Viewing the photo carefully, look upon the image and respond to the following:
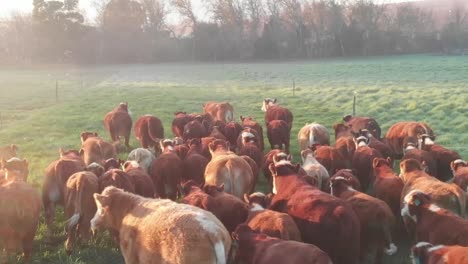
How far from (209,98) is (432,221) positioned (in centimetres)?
2361

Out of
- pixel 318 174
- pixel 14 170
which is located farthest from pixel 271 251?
pixel 14 170

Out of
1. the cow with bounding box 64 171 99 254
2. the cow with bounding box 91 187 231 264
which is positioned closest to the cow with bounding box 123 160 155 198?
the cow with bounding box 64 171 99 254

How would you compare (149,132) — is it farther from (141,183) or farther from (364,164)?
(364,164)

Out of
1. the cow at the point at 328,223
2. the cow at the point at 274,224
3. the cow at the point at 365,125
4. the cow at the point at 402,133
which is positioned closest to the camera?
the cow at the point at 274,224

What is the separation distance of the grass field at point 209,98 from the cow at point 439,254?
1.78 m

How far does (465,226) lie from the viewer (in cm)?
586

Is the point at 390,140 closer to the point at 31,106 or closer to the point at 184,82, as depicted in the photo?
the point at 31,106

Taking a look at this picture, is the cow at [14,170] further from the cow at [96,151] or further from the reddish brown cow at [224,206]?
the reddish brown cow at [224,206]

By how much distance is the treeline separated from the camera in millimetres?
58062

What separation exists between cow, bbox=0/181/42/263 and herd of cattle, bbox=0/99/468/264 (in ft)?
0.04

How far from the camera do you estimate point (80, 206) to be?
7371mm

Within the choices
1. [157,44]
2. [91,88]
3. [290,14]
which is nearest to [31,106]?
[91,88]

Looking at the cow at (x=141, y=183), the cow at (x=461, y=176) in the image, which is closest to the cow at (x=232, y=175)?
the cow at (x=141, y=183)

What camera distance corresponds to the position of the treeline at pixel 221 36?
190ft
